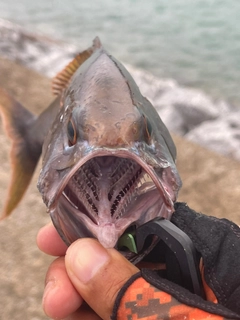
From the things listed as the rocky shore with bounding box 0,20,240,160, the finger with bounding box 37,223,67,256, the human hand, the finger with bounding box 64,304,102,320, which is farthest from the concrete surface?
the human hand

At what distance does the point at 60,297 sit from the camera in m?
1.32

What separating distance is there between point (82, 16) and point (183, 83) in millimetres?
4408

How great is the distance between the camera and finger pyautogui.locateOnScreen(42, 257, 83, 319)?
1322 mm

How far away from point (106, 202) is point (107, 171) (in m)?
0.12

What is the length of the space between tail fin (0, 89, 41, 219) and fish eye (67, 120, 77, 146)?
3.35 feet

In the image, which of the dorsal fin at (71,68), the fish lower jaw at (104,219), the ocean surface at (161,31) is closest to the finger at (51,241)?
the fish lower jaw at (104,219)

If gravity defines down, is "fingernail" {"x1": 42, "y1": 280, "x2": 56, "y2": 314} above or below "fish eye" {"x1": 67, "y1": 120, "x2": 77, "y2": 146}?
below

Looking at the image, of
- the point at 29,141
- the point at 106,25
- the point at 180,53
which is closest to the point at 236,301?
the point at 29,141

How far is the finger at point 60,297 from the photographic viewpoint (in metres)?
1.32

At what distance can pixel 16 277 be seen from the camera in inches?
95.5

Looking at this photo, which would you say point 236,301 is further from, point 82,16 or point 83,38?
point 82,16

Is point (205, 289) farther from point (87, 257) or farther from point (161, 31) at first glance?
point (161, 31)

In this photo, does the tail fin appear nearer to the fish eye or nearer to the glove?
the fish eye

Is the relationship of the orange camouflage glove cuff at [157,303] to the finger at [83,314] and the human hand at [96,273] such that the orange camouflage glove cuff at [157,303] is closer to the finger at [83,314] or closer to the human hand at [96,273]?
the human hand at [96,273]
